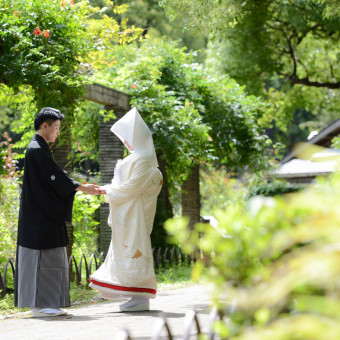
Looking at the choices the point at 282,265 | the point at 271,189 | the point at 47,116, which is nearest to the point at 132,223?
the point at 47,116

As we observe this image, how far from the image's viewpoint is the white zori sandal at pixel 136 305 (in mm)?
7156

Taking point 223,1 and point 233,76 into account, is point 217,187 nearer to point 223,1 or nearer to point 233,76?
point 233,76

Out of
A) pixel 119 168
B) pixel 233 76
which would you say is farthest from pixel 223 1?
pixel 233 76

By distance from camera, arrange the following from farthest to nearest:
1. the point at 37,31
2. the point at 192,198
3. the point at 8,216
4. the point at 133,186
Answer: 1. the point at 192,198
2. the point at 8,216
3. the point at 37,31
4. the point at 133,186

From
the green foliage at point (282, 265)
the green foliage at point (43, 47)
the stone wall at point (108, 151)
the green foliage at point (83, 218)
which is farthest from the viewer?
the stone wall at point (108, 151)

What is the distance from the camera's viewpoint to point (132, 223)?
289 inches

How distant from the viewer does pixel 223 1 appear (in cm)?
930

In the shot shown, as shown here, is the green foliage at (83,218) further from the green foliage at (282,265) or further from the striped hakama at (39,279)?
the green foliage at (282,265)

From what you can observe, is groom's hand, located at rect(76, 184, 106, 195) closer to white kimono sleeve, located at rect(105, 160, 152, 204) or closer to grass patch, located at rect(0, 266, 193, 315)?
white kimono sleeve, located at rect(105, 160, 152, 204)

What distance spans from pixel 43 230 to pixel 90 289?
296cm

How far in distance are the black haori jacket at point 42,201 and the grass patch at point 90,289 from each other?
1262 millimetres

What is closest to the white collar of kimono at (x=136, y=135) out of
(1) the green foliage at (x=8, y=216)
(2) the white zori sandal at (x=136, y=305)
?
(2) the white zori sandal at (x=136, y=305)

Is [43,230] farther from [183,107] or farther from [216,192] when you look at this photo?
[216,192]

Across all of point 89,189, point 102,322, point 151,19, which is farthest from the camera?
point 151,19
